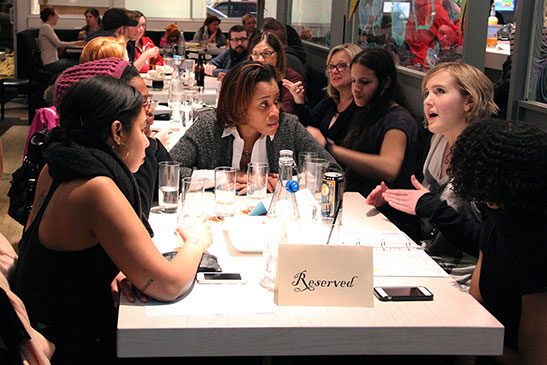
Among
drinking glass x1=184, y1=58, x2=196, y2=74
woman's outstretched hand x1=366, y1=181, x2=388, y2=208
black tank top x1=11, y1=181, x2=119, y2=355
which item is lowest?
black tank top x1=11, y1=181, x2=119, y2=355

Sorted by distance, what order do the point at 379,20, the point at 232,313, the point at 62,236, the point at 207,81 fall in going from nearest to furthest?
the point at 232,313 → the point at 62,236 → the point at 379,20 → the point at 207,81

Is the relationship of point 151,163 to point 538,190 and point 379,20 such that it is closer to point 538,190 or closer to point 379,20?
point 538,190

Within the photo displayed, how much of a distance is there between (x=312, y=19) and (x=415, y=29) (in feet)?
11.5

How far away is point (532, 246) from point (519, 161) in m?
0.25

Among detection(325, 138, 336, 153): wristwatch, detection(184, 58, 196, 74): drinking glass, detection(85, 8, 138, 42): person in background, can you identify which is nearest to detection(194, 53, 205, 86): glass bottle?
detection(184, 58, 196, 74): drinking glass

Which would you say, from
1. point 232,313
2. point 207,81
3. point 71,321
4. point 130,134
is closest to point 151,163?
point 130,134

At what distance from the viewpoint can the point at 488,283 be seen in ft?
7.54

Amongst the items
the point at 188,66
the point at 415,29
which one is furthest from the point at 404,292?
the point at 188,66

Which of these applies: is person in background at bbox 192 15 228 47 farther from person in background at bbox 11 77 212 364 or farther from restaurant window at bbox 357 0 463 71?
person in background at bbox 11 77 212 364

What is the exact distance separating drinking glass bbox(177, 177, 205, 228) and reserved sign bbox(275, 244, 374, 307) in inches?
30.3

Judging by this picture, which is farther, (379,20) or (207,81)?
(207,81)

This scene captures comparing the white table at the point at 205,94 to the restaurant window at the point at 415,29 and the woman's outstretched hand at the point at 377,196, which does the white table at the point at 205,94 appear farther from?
the woman's outstretched hand at the point at 377,196

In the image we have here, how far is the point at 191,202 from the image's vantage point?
2.79 meters

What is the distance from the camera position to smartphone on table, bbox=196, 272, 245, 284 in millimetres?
2199
